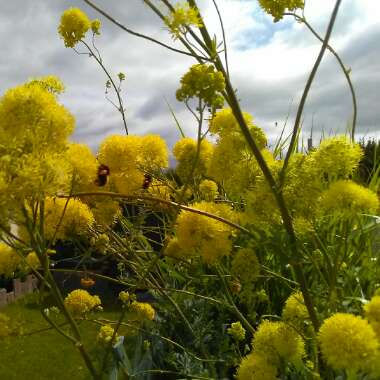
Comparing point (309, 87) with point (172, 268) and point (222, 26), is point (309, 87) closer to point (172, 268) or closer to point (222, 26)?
point (222, 26)

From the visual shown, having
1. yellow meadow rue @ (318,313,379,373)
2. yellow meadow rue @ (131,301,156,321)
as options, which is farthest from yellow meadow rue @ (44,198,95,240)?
yellow meadow rue @ (131,301,156,321)

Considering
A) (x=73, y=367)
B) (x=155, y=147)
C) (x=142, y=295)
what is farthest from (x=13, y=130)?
(x=142, y=295)

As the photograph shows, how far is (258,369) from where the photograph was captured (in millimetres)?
1402

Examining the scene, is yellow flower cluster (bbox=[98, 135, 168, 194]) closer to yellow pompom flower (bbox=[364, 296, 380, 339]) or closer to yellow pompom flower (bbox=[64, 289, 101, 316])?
yellow pompom flower (bbox=[64, 289, 101, 316])

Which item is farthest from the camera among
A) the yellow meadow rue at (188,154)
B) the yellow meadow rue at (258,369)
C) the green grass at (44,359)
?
the green grass at (44,359)

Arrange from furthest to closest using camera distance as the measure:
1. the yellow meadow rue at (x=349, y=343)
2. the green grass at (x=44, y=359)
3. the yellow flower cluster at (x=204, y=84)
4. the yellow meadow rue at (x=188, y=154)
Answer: the green grass at (x=44, y=359) → the yellow meadow rue at (x=188, y=154) → the yellow flower cluster at (x=204, y=84) → the yellow meadow rue at (x=349, y=343)

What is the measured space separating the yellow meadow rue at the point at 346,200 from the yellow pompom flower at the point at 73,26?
1628mm

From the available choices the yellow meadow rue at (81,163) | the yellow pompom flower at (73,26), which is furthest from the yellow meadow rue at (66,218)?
the yellow pompom flower at (73,26)

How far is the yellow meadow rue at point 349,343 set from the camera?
3.56 ft

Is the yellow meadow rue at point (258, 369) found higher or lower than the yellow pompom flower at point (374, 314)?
lower

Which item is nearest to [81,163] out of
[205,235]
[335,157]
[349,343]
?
[205,235]

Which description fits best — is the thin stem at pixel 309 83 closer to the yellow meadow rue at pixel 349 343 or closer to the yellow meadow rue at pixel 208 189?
the yellow meadow rue at pixel 349 343

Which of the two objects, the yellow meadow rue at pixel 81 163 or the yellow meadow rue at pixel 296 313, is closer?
the yellow meadow rue at pixel 81 163

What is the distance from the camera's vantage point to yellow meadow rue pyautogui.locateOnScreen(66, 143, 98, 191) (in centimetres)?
143
